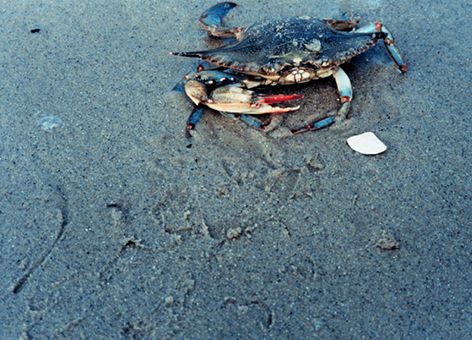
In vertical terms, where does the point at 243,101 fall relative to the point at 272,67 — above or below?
below

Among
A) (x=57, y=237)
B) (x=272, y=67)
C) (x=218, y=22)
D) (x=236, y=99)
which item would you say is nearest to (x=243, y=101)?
(x=236, y=99)

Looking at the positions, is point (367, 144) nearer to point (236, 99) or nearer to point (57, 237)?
point (236, 99)

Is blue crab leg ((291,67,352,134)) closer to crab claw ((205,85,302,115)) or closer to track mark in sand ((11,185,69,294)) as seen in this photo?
crab claw ((205,85,302,115))

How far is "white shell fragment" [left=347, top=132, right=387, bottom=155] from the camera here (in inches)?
114

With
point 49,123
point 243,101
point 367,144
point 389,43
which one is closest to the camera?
point 367,144

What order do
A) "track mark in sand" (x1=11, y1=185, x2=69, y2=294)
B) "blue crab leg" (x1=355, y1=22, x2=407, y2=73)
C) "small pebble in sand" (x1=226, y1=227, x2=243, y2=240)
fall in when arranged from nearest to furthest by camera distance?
"track mark in sand" (x1=11, y1=185, x2=69, y2=294)
"small pebble in sand" (x1=226, y1=227, x2=243, y2=240)
"blue crab leg" (x1=355, y1=22, x2=407, y2=73)

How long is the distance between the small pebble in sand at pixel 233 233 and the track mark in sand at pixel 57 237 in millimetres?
805

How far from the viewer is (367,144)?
293cm

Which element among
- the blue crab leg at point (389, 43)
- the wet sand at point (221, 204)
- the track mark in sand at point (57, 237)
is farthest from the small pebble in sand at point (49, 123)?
the blue crab leg at point (389, 43)

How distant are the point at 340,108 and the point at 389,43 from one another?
65 centimetres

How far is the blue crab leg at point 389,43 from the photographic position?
11.1 ft

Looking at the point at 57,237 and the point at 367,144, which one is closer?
the point at 57,237

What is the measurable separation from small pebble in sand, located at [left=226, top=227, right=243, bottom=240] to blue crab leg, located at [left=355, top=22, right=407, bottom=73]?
63.6 inches

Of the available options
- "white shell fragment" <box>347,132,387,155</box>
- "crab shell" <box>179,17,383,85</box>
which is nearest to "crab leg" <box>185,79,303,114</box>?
"crab shell" <box>179,17,383,85</box>
